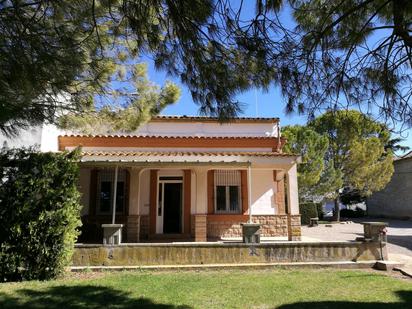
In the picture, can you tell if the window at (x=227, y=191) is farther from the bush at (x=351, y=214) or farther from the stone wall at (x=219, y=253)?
the bush at (x=351, y=214)

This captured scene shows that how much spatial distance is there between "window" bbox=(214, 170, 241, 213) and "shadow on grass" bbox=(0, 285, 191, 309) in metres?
8.45

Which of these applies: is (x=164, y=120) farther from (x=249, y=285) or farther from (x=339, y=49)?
(x=339, y=49)

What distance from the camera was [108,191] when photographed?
16.0 metres

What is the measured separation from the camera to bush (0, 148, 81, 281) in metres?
8.59

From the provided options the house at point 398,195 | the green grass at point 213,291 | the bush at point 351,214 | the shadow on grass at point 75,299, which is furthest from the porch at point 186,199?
the bush at point 351,214

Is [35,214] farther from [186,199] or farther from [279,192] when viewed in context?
[279,192]

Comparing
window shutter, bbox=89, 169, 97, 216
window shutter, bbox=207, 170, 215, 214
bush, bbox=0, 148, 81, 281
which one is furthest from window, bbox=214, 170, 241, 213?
bush, bbox=0, 148, 81, 281

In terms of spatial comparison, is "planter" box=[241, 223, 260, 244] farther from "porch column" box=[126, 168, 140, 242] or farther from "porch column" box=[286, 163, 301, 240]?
"porch column" box=[126, 168, 140, 242]

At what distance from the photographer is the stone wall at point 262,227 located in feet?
48.7

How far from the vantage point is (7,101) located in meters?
6.52

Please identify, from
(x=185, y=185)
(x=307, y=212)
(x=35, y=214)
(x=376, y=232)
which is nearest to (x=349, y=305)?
(x=376, y=232)

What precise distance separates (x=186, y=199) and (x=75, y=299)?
8795mm

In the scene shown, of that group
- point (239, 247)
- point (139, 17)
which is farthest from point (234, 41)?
point (239, 247)

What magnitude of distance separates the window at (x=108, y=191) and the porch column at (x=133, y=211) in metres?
1.47
